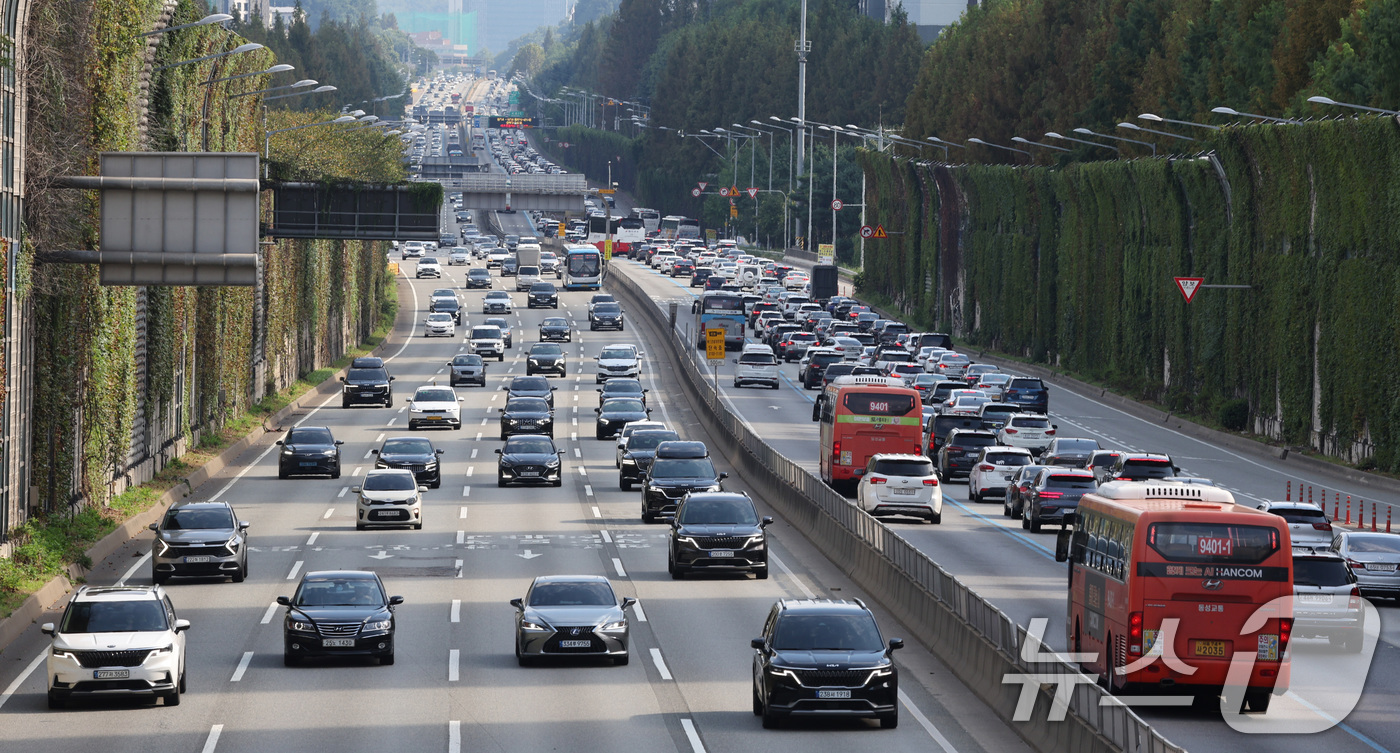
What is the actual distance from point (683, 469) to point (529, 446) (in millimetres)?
9777

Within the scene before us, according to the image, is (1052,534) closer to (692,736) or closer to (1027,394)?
(692,736)

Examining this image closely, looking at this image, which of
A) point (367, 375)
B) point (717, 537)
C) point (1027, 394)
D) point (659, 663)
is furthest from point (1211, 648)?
point (367, 375)

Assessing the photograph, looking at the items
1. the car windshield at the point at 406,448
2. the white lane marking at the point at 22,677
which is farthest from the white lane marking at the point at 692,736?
the car windshield at the point at 406,448

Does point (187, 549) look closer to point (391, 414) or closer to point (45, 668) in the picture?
point (45, 668)

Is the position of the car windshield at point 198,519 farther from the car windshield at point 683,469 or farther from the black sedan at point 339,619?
the car windshield at point 683,469

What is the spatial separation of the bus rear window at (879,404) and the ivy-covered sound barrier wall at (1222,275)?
17.7 m

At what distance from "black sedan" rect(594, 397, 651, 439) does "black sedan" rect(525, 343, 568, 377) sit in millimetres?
18952

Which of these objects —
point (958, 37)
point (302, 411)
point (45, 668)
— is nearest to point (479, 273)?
point (958, 37)

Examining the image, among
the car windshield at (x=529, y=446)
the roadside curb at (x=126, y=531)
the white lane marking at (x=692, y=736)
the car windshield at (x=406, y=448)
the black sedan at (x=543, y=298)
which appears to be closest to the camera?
the white lane marking at (x=692, y=736)

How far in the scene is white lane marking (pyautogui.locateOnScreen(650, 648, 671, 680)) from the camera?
27461 mm

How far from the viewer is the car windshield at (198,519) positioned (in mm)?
36938

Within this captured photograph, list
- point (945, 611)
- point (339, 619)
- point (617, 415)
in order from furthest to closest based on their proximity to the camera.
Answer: point (617, 415) → point (945, 611) → point (339, 619)

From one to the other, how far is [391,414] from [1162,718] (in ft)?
180

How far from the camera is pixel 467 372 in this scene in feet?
275
